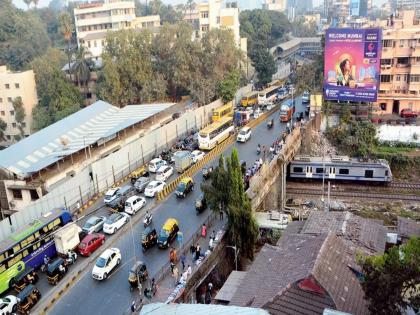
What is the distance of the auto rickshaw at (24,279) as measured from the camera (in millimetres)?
22609

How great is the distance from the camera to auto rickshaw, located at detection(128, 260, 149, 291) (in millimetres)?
21984

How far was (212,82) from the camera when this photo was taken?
55.6 m

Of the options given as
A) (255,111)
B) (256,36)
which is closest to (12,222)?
(255,111)

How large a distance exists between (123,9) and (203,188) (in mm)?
61388

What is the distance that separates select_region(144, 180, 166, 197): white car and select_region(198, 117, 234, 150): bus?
924 cm

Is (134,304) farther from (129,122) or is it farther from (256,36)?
(256,36)

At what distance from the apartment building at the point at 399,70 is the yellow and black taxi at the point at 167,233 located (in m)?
37.0

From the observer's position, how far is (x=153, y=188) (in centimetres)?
3225

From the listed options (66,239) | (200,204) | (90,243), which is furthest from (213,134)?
(66,239)

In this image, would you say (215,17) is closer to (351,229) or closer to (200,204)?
(200,204)

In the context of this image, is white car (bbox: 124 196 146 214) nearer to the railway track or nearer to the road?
the road

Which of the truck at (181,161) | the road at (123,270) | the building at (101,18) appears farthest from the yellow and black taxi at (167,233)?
the building at (101,18)

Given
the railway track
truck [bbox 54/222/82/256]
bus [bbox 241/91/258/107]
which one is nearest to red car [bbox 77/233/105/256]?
truck [bbox 54/222/82/256]

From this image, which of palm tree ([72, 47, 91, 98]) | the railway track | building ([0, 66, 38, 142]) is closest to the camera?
the railway track
